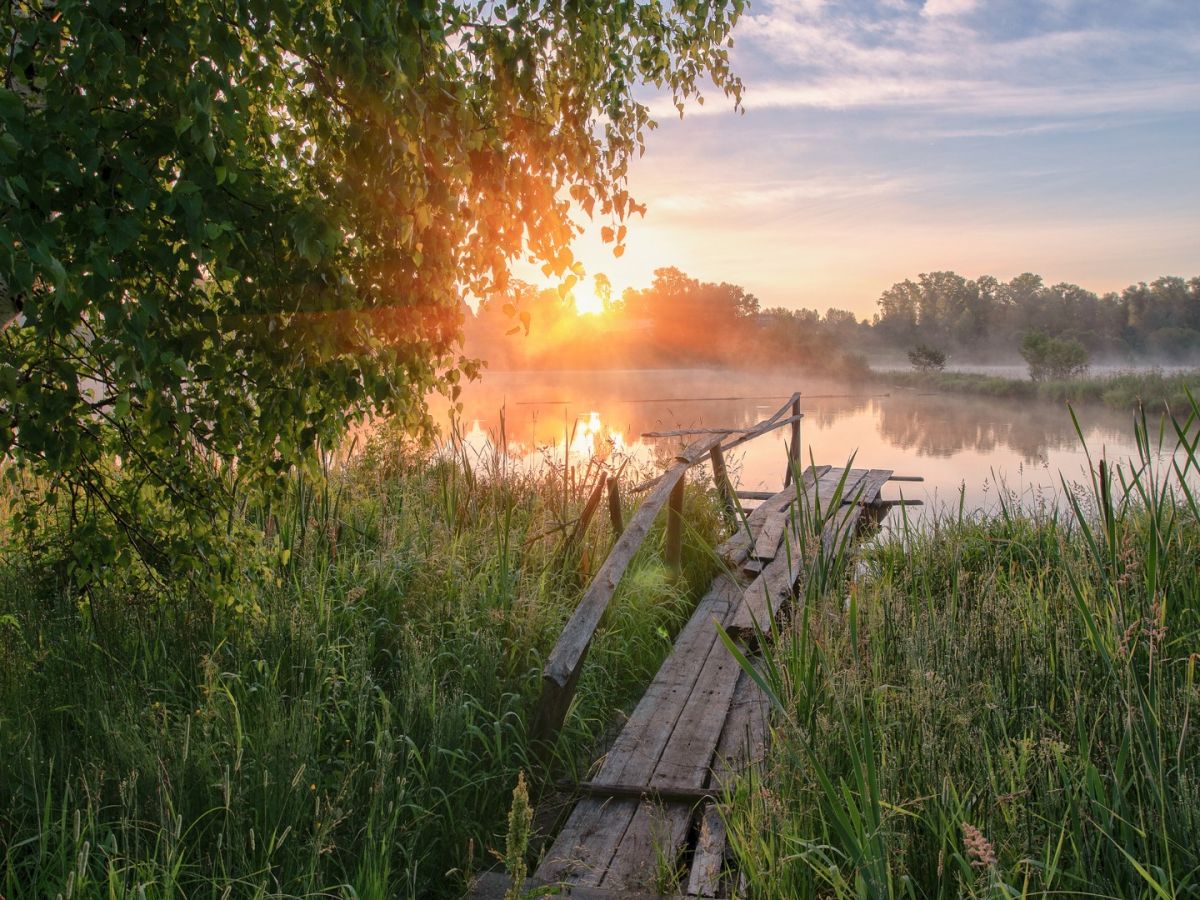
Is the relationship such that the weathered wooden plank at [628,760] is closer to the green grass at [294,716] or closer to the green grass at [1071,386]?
the green grass at [294,716]

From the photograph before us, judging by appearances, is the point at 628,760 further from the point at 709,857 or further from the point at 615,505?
the point at 615,505

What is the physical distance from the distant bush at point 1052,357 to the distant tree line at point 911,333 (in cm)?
6

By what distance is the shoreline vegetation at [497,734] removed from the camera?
216 cm

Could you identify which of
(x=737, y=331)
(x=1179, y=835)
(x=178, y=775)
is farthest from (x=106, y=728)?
(x=737, y=331)

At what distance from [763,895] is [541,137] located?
286 cm

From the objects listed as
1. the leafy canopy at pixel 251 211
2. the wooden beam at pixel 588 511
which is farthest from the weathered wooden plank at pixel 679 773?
the leafy canopy at pixel 251 211

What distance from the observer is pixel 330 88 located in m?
2.96

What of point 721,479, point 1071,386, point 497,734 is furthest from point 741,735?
point 1071,386

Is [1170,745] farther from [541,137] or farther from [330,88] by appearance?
[330,88]

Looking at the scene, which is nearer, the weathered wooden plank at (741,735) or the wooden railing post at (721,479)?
the weathered wooden plank at (741,735)

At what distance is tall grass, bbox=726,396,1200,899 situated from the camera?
6.74 feet

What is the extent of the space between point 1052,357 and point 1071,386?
3483 millimetres

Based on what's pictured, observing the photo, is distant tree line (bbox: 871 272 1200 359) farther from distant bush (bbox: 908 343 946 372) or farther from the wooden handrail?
the wooden handrail

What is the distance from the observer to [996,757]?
2.56m
